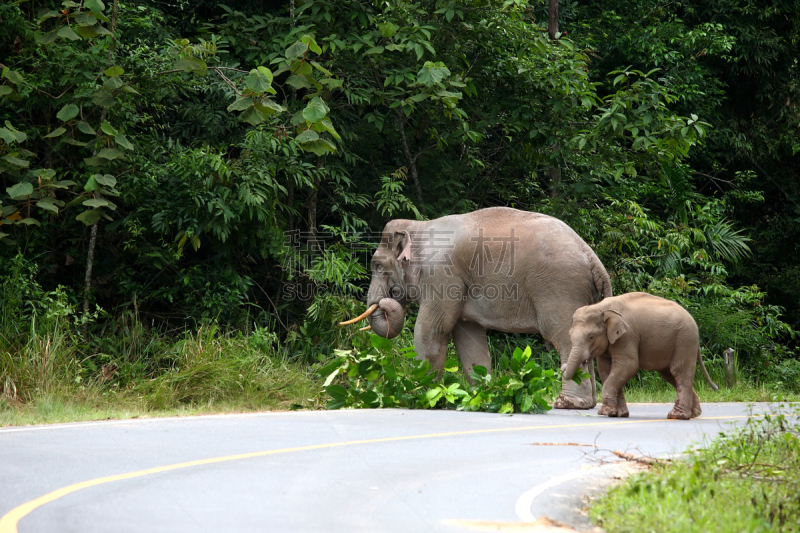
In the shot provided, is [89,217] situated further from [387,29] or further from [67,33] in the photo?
[387,29]

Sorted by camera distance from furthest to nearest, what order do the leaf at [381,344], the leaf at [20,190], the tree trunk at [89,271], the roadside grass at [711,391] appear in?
the tree trunk at [89,271] → the roadside grass at [711,391] → the leaf at [20,190] → the leaf at [381,344]

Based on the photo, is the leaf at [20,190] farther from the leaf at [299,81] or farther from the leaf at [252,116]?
the leaf at [299,81]

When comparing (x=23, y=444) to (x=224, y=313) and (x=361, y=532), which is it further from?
(x=224, y=313)

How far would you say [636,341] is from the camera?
32.5 feet

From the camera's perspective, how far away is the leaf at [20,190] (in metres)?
12.4

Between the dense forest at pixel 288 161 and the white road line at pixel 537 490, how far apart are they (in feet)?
23.6

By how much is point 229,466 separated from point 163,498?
3.54ft

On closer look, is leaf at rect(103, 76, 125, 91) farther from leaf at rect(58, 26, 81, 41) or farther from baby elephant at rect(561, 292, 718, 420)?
baby elephant at rect(561, 292, 718, 420)

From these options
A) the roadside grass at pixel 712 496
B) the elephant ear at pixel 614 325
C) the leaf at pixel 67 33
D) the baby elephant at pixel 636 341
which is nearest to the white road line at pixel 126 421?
the baby elephant at pixel 636 341

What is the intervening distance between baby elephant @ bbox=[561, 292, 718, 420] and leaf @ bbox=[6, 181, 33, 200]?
7.51 metres

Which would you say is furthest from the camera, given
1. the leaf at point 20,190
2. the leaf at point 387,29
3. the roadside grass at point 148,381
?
the leaf at point 387,29

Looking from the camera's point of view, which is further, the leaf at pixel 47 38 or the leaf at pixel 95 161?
the leaf at pixel 95 161

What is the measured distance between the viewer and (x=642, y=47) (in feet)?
66.8

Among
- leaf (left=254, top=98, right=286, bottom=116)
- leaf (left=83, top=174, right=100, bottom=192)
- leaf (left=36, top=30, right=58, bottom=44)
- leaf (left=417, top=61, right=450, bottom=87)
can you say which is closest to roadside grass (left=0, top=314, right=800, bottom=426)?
leaf (left=83, top=174, right=100, bottom=192)
